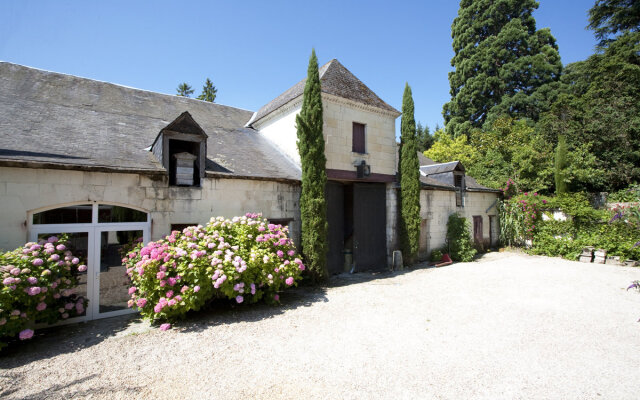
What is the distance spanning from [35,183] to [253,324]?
15.4ft

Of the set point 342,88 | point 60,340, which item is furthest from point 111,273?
point 342,88

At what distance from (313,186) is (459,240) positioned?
7740 mm

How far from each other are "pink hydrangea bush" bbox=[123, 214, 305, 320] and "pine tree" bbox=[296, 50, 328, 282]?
1585mm

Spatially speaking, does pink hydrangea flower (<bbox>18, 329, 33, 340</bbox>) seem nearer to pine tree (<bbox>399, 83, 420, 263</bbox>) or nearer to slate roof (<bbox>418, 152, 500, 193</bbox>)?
pine tree (<bbox>399, 83, 420, 263</bbox>)

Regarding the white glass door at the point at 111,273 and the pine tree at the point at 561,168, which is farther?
the pine tree at the point at 561,168

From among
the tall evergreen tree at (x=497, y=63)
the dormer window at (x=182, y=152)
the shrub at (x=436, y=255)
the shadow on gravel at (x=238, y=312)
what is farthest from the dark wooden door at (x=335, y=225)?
the tall evergreen tree at (x=497, y=63)

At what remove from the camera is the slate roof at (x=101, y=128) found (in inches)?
223

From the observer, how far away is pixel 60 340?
458 cm

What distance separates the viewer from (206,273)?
5.13 m

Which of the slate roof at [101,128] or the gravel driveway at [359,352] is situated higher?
the slate roof at [101,128]

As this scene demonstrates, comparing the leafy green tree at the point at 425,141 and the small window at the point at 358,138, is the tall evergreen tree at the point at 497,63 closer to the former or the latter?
the leafy green tree at the point at 425,141

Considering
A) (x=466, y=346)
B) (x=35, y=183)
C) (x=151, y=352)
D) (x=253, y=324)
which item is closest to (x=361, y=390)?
(x=466, y=346)

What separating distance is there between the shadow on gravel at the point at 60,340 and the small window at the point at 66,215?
1.91 meters

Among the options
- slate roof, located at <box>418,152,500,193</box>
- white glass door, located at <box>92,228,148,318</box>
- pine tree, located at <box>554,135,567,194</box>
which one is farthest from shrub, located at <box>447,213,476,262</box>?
white glass door, located at <box>92,228,148,318</box>
